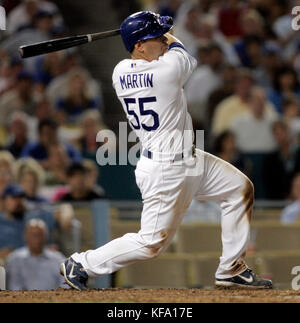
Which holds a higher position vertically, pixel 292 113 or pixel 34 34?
pixel 34 34

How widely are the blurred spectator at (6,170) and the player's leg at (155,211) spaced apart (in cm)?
345

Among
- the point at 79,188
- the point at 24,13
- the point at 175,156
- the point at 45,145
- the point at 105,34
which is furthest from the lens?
the point at 24,13

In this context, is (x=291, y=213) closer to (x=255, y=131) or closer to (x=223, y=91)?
(x=255, y=131)

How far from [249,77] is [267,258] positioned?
370cm

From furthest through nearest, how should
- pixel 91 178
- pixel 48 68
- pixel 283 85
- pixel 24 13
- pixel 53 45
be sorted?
pixel 24 13 → pixel 283 85 → pixel 48 68 → pixel 91 178 → pixel 53 45

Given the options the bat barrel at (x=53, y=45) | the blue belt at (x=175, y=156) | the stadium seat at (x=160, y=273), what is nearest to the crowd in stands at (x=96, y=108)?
the stadium seat at (x=160, y=273)

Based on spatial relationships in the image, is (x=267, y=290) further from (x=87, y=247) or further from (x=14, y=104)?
(x=14, y=104)

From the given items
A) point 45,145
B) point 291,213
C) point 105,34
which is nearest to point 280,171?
point 291,213

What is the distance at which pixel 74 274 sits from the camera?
5609mm

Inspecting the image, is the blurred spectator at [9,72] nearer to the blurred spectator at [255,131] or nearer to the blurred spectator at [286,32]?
the blurred spectator at [255,131]

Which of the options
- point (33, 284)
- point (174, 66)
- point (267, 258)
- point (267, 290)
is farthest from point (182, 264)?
point (174, 66)

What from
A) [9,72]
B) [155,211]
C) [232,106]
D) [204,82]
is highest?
[9,72]

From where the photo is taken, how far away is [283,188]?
31.8ft

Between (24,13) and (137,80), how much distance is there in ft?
20.7
